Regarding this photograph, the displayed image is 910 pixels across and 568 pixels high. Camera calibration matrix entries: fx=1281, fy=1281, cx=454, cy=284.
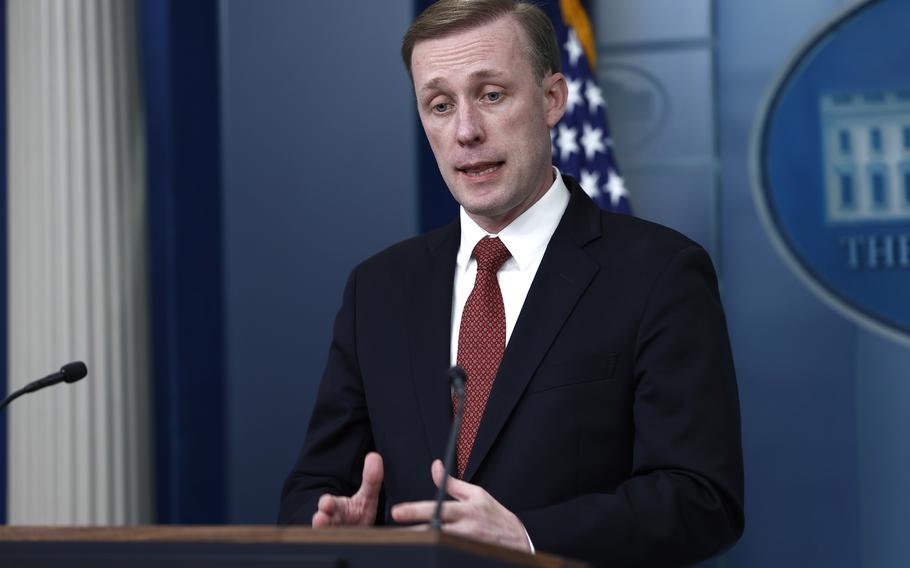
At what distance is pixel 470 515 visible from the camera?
1819 mm

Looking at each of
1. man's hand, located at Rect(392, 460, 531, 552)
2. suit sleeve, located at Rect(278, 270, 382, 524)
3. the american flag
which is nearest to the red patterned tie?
suit sleeve, located at Rect(278, 270, 382, 524)

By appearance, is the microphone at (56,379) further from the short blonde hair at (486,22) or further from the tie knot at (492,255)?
the short blonde hair at (486,22)

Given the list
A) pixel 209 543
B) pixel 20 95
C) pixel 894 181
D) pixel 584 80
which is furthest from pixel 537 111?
pixel 20 95

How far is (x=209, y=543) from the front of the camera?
5.00ft

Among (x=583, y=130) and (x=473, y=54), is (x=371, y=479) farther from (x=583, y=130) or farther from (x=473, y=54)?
(x=583, y=130)

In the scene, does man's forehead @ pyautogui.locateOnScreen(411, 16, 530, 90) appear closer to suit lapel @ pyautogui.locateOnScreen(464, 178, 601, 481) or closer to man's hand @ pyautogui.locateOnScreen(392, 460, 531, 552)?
suit lapel @ pyautogui.locateOnScreen(464, 178, 601, 481)

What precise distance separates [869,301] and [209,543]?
3.07 meters

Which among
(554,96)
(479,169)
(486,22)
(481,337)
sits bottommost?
(481,337)

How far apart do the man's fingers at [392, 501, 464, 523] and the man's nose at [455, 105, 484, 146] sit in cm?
80

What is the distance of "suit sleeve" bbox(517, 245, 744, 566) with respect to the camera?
201cm

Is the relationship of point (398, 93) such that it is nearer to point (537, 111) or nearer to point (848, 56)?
point (848, 56)

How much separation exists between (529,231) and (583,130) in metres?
1.86

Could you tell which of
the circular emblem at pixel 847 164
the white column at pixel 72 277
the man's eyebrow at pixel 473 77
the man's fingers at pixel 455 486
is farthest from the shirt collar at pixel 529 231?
the white column at pixel 72 277

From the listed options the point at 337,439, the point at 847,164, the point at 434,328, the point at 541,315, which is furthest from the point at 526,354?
the point at 847,164
